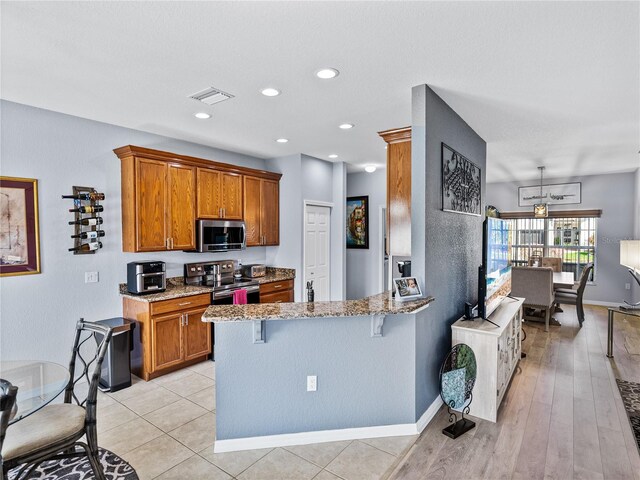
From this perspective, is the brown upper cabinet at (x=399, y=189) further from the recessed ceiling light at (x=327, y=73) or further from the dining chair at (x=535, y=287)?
the dining chair at (x=535, y=287)

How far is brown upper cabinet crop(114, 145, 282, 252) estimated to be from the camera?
3.82 m

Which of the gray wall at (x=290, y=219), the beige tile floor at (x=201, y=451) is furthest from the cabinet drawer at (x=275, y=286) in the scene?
the beige tile floor at (x=201, y=451)

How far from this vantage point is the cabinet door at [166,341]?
371 centimetres

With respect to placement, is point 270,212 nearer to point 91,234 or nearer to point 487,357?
point 91,234

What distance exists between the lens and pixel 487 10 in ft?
6.04

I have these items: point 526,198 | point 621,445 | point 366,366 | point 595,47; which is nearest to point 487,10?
point 595,47

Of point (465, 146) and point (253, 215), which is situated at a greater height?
point (465, 146)

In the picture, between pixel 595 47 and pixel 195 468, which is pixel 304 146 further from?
pixel 195 468

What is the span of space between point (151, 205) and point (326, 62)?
8.30 feet

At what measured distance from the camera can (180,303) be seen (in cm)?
392

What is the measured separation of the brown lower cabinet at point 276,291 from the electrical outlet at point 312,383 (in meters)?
2.36

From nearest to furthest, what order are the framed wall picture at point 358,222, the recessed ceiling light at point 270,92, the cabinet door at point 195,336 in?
the recessed ceiling light at point 270,92
the cabinet door at point 195,336
the framed wall picture at point 358,222

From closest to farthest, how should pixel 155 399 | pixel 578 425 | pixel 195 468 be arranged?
1. pixel 195 468
2. pixel 578 425
3. pixel 155 399

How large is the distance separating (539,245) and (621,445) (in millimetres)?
6189
